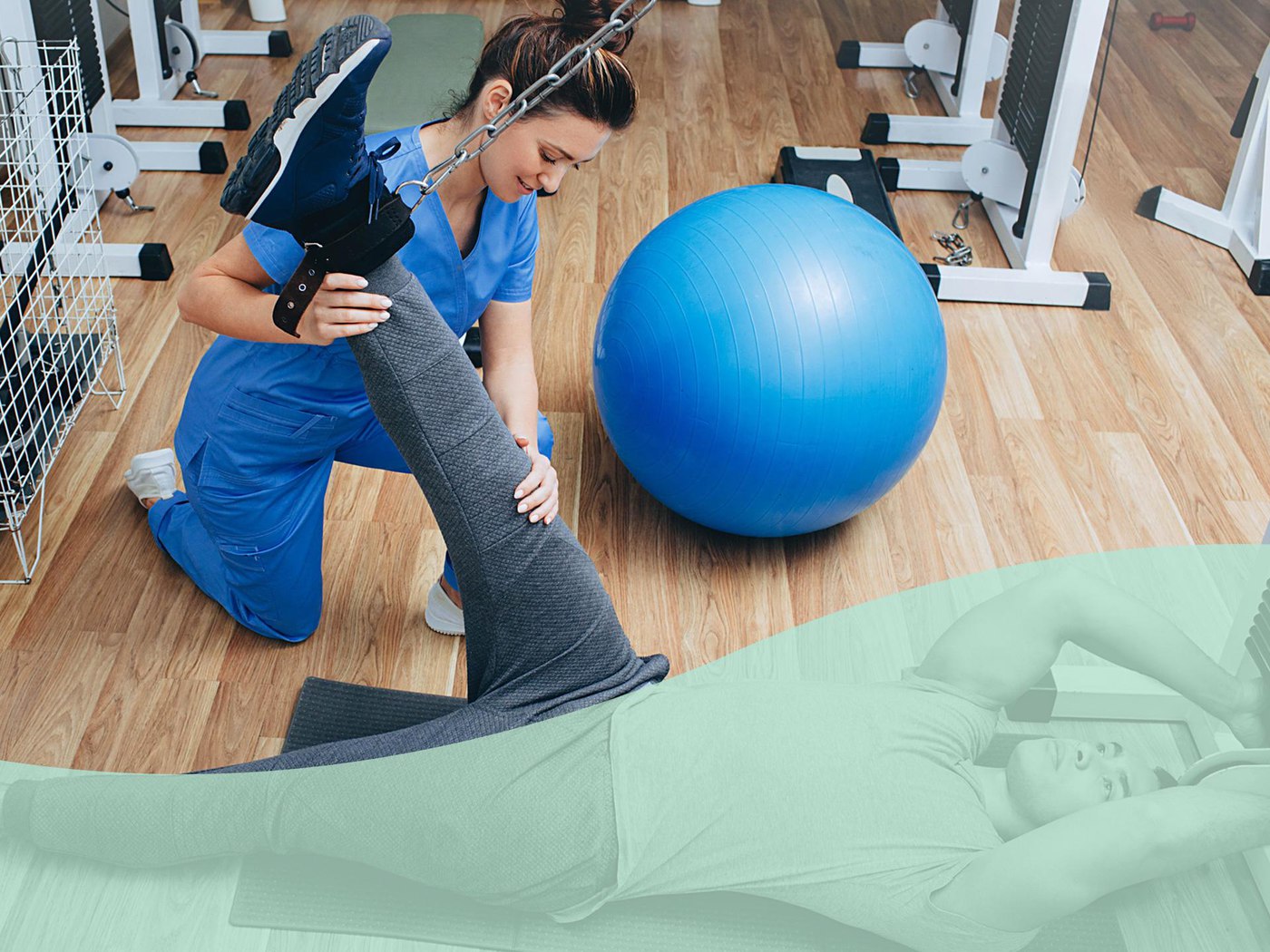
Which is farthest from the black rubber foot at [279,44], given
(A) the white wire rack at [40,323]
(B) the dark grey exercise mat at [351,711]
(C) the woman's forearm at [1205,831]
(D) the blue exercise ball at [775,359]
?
(C) the woman's forearm at [1205,831]

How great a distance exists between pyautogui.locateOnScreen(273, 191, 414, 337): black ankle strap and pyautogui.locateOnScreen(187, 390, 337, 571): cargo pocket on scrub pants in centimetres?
55

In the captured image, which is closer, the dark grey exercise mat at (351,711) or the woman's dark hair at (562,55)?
the woman's dark hair at (562,55)

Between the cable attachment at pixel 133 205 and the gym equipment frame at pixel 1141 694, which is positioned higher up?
the gym equipment frame at pixel 1141 694

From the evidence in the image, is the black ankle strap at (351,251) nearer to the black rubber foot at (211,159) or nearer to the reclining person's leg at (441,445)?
the reclining person's leg at (441,445)

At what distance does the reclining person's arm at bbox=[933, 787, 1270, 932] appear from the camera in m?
0.72

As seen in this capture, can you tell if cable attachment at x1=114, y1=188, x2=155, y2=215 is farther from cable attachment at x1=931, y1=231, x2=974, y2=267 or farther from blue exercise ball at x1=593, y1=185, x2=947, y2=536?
cable attachment at x1=931, y1=231, x2=974, y2=267

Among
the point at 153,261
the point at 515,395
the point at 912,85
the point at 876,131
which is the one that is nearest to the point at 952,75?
the point at 912,85

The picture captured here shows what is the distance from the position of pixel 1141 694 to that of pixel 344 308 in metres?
0.65

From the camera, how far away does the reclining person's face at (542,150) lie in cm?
126

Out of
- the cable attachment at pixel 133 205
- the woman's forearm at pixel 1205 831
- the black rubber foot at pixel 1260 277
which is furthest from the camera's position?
the cable attachment at pixel 133 205

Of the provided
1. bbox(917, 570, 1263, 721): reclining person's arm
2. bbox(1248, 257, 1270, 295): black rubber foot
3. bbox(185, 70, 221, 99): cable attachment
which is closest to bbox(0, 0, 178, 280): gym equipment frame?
bbox(185, 70, 221, 99): cable attachment

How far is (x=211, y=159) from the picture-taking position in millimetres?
3018

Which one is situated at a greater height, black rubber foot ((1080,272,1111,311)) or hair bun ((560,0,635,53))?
hair bun ((560,0,635,53))

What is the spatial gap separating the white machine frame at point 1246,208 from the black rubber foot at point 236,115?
2225mm
